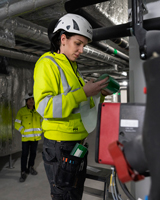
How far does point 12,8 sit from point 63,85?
1269mm

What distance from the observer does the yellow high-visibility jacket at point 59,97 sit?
1.05 meters

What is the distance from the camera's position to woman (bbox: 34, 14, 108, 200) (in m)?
1.07

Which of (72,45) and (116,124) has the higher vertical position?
(72,45)

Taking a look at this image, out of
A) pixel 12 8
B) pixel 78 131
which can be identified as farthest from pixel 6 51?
pixel 78 131

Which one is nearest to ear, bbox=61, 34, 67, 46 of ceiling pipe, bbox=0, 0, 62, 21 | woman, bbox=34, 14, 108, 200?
woman, bbox=34, 14, 108, 200

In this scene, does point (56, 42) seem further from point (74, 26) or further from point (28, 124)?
point (28, 124)

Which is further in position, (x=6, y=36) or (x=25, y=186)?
(x=25, y=186)

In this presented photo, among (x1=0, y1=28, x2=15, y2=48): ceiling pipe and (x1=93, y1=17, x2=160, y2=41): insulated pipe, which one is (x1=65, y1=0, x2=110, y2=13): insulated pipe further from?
(x1=0, y1=28, x2=15, y2=48): ceiling pipe

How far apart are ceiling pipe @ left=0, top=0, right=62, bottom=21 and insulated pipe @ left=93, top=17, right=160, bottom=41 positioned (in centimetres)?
59

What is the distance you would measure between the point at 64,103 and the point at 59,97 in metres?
0.04

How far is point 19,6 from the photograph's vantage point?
191cm

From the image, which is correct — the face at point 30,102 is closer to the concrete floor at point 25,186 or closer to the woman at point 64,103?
the concrete floor at point 25,186

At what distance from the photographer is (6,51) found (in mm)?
3660

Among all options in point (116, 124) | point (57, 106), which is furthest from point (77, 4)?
point (116, 124)
